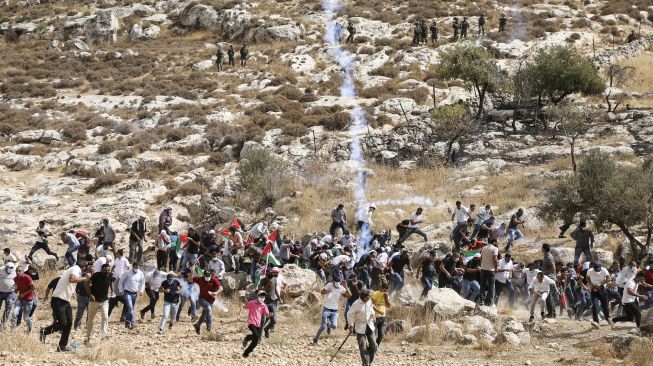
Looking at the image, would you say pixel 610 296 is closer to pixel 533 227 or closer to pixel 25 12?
Result: pixel 533 227

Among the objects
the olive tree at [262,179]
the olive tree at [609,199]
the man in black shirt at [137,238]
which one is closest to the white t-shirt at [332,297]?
the man in black shirt at [137,238]

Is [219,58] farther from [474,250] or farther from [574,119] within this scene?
[474,250]

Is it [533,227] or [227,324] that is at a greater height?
[227,324]

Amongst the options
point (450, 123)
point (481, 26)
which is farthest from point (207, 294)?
point (481, 26)

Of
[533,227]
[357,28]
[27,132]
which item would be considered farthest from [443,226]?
[357,28]

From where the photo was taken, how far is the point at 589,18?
53.4 m

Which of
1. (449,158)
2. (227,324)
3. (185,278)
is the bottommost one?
(449,158)

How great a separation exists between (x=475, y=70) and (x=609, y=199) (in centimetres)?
1889

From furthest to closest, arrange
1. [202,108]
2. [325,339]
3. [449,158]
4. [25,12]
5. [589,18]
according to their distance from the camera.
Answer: [25,12], [589,18], [202,108], [449,158], [325,339]

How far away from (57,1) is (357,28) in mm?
37286

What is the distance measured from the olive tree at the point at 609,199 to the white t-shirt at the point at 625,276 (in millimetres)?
5665

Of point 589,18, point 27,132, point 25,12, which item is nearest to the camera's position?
point 27,132

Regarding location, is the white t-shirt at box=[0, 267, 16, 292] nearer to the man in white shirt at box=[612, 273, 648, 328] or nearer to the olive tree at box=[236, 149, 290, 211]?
the man in white shirt at box=[612, 273, 648, 328]

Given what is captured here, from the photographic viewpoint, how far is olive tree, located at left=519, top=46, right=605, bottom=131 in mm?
36656
